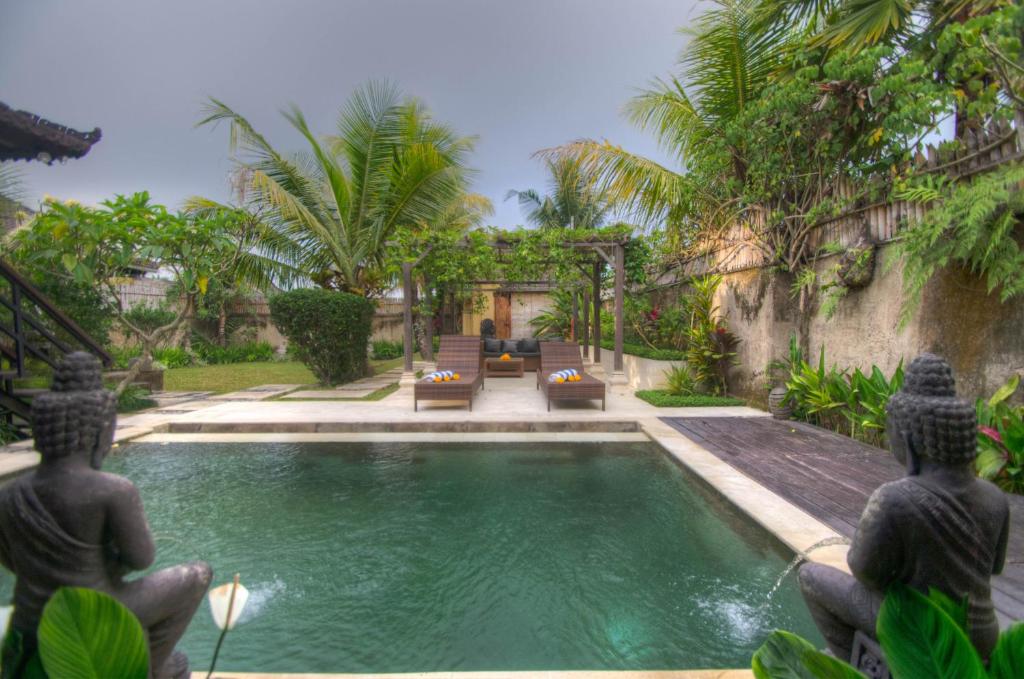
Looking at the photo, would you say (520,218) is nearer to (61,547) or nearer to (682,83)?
(682,83)

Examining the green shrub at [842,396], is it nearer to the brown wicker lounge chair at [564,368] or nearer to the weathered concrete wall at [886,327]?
the weathered concrete wall at [886,327]

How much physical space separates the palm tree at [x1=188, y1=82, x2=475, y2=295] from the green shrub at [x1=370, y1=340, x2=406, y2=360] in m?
6.29

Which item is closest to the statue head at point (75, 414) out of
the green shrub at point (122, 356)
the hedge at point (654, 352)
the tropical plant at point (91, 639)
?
the tropical plant at point (91, 639)

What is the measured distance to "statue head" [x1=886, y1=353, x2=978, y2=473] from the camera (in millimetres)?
1368

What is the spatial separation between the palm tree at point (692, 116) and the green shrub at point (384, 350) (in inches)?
419

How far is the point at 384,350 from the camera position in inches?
711

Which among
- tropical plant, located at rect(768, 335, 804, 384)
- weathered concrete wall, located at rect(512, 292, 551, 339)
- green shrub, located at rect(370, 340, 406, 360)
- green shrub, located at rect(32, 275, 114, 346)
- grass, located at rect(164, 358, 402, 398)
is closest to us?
tropical plant, located at rect(768, 335, 804, 384)

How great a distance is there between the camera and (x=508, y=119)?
17.0 meters

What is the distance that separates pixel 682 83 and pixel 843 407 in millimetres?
5821

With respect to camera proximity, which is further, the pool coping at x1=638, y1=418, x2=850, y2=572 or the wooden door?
the wooden door

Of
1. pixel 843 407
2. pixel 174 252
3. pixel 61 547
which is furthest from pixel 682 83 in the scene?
pixel 61 547

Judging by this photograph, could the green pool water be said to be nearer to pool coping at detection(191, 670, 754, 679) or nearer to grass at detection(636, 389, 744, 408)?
pool coping at detection(191, 670, 754, 679)

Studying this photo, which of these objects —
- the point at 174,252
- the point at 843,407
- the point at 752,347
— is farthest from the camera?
the point at 752,347

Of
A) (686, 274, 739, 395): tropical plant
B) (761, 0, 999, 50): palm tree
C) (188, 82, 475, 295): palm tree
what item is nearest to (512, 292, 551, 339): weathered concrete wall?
(188, 82, 475, 295): palm tree
